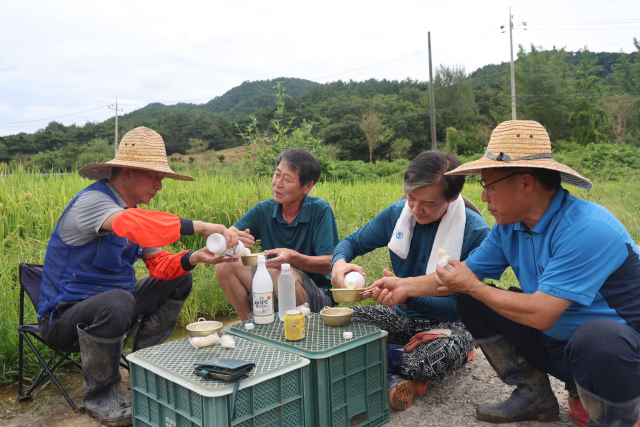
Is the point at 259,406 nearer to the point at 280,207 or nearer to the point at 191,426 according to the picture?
the point at 191,426

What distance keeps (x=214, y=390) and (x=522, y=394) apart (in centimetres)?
166

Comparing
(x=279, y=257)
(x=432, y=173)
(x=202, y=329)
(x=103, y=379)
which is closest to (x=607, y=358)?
(x=432, y=173)

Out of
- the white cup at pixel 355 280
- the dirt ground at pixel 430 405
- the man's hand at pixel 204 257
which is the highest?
the man's hand at pixel 204 257

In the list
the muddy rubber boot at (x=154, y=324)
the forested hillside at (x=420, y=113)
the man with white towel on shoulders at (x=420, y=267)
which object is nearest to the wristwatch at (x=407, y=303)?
the man with white towel on shoulders at (x=420, y=267)

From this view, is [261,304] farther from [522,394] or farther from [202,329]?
[522,394]

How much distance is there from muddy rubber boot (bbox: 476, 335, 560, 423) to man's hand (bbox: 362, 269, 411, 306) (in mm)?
480

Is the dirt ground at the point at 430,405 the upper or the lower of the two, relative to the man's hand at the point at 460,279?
lower

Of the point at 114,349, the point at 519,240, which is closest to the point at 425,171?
the point at 519,240

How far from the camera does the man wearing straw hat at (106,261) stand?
2.53m

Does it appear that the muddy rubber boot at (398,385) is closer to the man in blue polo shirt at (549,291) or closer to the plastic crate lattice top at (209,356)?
the man in blue polo shirt at (549,291)

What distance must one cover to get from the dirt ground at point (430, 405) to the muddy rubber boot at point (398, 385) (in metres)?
0.06

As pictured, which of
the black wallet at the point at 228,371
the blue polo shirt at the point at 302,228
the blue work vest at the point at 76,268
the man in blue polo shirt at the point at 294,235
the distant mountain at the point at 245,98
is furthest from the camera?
the distant mountain at the point at 245,98

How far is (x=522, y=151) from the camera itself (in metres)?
2.16

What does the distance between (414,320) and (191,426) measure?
1718 millimetres
